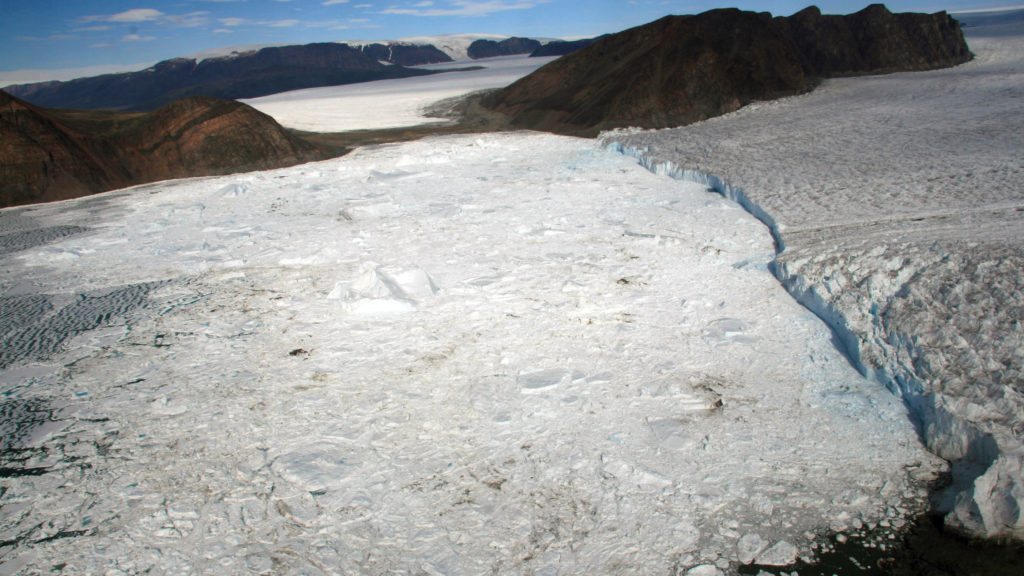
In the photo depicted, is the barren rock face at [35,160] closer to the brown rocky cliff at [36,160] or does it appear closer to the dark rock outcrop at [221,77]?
the brown rocky cliff at [36,160]

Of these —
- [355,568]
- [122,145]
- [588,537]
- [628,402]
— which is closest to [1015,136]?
[628,402]

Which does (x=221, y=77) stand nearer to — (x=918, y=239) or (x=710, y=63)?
(x=710, y=63)

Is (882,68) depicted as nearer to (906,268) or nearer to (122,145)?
(906,268)

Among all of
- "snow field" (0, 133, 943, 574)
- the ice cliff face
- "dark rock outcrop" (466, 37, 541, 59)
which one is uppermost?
"dark rock outcrop" (466, 37, 541, 59)

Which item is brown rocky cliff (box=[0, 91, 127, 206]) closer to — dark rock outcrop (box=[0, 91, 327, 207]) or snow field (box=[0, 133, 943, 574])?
dark rock outcrop (box=[0, 91, 327, 207])

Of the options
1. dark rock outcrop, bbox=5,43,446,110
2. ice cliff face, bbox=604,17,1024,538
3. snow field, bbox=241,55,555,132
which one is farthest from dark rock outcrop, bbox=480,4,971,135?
dark rock outcrop, bbox=5,43,446,110

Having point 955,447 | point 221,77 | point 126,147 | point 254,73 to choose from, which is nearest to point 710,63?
point 126,147
